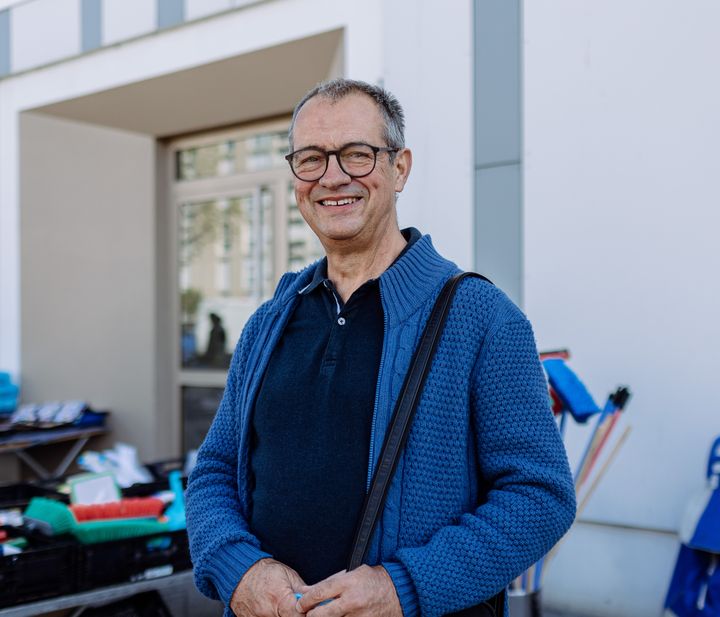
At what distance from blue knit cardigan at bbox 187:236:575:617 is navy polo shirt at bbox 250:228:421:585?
0.13 ft

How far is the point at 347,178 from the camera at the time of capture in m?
1.28

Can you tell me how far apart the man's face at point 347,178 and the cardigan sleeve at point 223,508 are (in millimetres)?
326

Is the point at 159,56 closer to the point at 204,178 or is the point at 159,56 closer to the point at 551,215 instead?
the point at 204,178

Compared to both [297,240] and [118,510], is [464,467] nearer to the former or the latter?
[118,510]

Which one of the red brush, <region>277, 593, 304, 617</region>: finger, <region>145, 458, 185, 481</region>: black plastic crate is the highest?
<region>277, 593, 304, 617</region>: finger

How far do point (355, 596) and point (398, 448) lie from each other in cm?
24

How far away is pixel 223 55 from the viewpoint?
11.9 ft

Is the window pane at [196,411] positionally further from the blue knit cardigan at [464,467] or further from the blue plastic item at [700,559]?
the blue knit cardigan at [464,467]

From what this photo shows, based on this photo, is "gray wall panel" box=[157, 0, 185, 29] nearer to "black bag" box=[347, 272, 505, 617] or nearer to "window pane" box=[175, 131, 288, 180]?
"window pane" box=[175, 131, 288, 180]

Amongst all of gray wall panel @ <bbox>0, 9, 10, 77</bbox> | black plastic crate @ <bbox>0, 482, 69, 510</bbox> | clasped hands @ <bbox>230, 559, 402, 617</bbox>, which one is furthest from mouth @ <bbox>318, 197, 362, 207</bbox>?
gray wall panel @ <bbox>0, 9, 10, 77</bbox>

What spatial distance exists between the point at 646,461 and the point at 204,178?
3.65 metres

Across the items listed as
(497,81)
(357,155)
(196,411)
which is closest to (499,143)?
(497,81)

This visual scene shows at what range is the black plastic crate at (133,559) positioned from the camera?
221cm

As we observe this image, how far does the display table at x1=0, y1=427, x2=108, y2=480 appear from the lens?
4.18 metres
